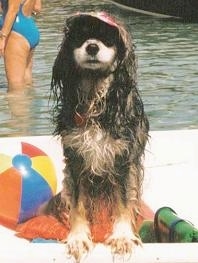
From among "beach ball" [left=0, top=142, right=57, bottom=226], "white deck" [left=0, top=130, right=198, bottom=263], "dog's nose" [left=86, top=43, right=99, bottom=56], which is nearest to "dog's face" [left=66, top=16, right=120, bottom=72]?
"dog's nose" [left=86, top=43, right=99, bottom=56]

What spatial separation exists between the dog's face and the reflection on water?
0.56m

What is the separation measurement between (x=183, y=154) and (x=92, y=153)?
0.53m

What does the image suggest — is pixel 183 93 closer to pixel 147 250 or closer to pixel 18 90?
pixel 18 90

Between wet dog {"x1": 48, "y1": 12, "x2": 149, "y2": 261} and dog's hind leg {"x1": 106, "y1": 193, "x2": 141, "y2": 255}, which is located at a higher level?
wet dog {"x1": 48, "y1": 12, "x2": 149, "y2": 261}

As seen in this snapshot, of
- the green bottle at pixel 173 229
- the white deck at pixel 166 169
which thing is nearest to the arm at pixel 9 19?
the white deck at pixel 166 169

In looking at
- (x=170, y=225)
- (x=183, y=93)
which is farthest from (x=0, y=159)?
(x=183, y=93)

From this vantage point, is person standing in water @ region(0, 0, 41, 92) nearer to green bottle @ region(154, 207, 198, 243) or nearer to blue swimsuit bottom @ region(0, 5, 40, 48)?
blue swimsuit bottom @ region(0, 5, 40, 48)

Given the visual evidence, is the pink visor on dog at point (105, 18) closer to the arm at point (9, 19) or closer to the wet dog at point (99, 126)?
the wet dog at point (99, 126)

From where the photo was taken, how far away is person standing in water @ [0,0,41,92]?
7.86 ft

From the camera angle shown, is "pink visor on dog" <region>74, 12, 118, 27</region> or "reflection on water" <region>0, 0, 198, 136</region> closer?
"pink visor on dog" <region>74, 12, 118, 27</region>

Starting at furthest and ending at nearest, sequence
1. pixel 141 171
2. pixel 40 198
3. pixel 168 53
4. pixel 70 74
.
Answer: pixel 168 53 < pixel 40 198 < pixel 141 171 < pixel 70 74

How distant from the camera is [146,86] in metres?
2.65

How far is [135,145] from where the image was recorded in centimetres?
188

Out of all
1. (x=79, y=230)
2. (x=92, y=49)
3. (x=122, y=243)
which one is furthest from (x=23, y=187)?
(x=92, y=49)
